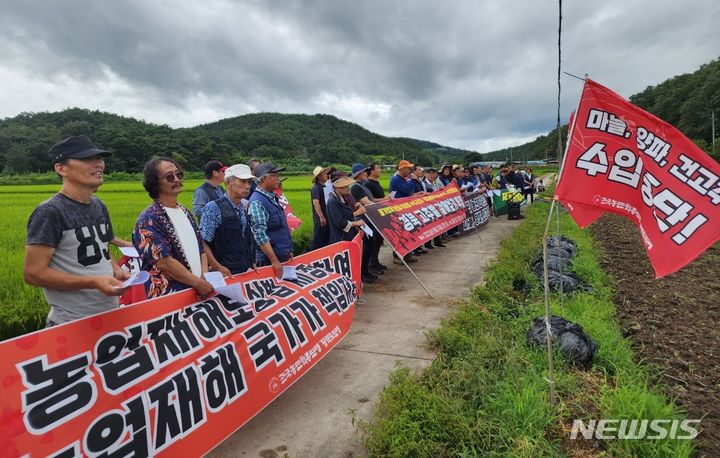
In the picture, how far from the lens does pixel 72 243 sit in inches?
86.6

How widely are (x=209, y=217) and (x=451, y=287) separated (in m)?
3.87

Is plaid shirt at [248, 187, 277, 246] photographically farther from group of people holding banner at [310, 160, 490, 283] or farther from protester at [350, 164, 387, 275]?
protester at [350, 164, 387, 275]

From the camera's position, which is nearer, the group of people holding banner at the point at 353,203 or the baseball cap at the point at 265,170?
the baseball cap at the point at 265,170

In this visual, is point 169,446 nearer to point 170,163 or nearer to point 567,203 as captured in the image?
point 170,163

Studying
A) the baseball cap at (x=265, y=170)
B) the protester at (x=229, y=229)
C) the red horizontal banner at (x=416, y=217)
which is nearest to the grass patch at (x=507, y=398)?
the protester at (x=229, y=229)

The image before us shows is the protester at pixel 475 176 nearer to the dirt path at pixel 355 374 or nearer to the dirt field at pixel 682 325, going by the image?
the dirt field at pixel 682 325

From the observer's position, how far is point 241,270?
3.66m

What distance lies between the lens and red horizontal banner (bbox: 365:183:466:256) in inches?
244

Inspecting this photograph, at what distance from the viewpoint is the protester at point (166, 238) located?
8.80ft

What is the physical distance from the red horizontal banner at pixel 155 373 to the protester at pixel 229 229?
0.36m

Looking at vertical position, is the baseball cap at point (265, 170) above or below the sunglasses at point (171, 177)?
above

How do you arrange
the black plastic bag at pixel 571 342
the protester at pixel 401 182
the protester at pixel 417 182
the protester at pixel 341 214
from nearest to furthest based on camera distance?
1. the black plastic bag at pixel 571 342
2. the protester at pixel 341 214
3. the protester at pixel 401 182
4. the protester at pixel 417 182

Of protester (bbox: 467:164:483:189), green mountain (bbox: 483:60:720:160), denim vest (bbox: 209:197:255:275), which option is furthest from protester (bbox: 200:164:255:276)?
green mountain (bbox: 483:60:720:160)

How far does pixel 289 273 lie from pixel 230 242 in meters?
0.62
